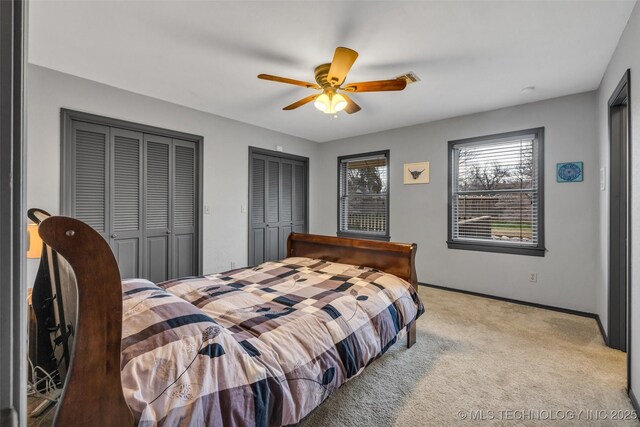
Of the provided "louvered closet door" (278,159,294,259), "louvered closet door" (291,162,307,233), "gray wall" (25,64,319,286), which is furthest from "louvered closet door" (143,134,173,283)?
"louvered closet door" (291,162,307,233)

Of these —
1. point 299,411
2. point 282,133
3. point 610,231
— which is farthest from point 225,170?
point 610,231

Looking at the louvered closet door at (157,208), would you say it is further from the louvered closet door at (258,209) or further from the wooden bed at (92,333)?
the wooden bed at (92,333)

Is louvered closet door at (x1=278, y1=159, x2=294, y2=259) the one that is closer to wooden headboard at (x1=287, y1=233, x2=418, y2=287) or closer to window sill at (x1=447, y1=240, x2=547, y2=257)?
wooden headboard at (x1=287, y1=233, x2=418, y2=287)

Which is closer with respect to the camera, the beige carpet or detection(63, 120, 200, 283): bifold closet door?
the beige carpet

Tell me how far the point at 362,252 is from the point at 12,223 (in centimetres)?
261

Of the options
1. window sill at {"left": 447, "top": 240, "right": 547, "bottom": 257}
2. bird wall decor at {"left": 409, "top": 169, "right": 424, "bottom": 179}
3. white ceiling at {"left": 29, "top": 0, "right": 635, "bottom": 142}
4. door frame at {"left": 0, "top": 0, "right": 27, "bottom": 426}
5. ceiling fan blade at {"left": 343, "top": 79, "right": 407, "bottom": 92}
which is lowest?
window sill at {"left": 447, "top": 240, "right": 547, "bottom": 257}

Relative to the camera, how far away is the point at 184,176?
12.4 ft

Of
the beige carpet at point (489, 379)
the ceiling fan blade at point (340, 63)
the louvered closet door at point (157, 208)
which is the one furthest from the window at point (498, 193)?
the louvered closet door at point (157, 208)

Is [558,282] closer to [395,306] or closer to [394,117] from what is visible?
[395,306]

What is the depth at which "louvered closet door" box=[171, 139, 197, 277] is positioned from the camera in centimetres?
370

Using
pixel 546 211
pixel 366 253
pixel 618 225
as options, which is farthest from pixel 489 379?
pixel 546 211

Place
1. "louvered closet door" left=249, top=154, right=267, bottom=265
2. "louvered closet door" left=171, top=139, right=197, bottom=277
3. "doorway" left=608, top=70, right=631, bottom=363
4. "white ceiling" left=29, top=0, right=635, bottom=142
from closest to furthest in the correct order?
1. "white ceiling" left=29, top=0, right=635, bottom=142
2. "doorway" left=608, top=70, right=631, bottom=363
3. "louvered closet door" left=171, top=139, right=197, bottom=277
4. "louvered closet door" left=249, top=154, right=267, bottom=265

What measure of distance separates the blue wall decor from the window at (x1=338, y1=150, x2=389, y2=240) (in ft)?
7.24

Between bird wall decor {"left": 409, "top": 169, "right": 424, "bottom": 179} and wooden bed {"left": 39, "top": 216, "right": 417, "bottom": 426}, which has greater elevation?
bird wall decor {"left": 409, "top": 169, "right": 424, "bottom": 179}
